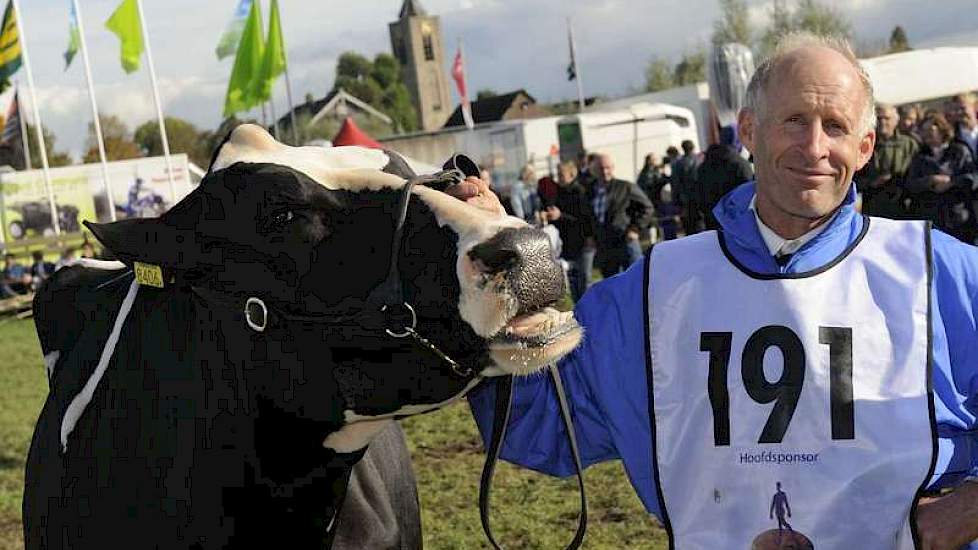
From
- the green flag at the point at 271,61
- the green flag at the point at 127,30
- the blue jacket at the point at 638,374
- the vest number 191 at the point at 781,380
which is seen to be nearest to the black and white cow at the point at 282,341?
the blue jacket at the point at 638,374

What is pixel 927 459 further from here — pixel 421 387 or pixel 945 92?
pixel 945 92

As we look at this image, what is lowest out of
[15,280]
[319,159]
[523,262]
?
[15,280]

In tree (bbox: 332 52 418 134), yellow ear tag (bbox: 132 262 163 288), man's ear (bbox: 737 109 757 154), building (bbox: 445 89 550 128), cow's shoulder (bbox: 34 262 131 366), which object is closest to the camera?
yellow ear tag (bbox: 132 262 163 288)

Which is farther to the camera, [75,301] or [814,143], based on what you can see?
[75,301]

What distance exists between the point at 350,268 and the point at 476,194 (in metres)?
0.29

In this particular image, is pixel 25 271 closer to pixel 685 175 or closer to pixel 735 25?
pixel 685 175

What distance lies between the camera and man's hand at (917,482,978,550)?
224cm

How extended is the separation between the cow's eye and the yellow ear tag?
33 cm

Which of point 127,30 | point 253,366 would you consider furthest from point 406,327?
point 127,30

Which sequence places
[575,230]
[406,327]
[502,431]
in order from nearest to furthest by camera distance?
[406,327] < [502,431] < [575,230]

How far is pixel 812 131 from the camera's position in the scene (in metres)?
2.34

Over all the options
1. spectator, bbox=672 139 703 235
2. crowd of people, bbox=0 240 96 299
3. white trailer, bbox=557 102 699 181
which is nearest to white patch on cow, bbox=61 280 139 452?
spectator, bbox=672 139 703 235

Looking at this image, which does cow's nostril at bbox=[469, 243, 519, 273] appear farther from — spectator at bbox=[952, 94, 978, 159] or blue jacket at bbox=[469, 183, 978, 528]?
spectator at bbox=[952, 94, 978, 159]

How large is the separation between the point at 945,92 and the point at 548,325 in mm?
26918
